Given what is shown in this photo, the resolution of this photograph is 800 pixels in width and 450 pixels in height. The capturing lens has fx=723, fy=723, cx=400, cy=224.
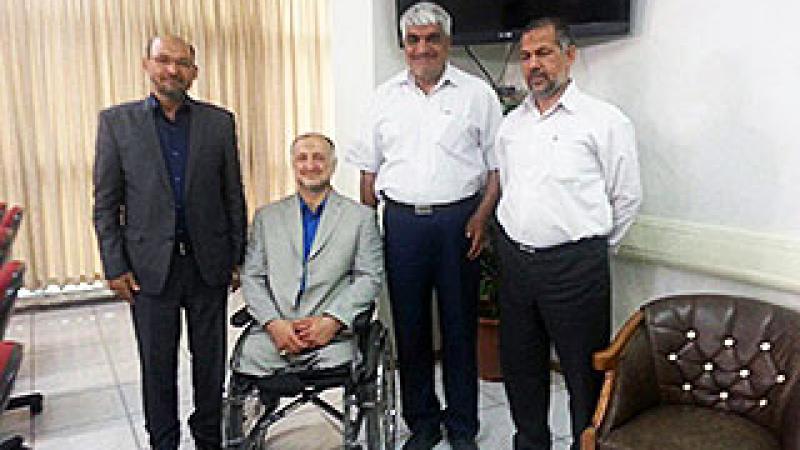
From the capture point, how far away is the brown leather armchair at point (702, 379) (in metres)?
2.19

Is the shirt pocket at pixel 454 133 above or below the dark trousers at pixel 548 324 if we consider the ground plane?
above

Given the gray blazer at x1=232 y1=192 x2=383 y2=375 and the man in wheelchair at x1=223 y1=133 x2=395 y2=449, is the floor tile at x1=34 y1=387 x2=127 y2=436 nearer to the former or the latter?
the man in wheelchair at x1=223 y1=133 x2=395 y2=449

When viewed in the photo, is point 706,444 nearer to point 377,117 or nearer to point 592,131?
point 592,131

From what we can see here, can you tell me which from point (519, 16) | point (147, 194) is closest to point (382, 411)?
point (147, 194)

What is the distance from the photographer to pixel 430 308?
9.57 ft

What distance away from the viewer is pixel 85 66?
483cm

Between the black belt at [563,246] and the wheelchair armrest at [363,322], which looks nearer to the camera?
the black belt at [563,246]

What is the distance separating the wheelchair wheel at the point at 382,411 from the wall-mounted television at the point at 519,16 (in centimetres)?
160

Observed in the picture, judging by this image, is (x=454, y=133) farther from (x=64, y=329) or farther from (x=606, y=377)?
(x=64, y=329)

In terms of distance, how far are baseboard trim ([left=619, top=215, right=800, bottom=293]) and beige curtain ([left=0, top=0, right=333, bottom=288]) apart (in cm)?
311

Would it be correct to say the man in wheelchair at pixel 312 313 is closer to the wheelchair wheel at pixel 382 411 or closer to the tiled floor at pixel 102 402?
the wheelchair wheel at pixel 382 411

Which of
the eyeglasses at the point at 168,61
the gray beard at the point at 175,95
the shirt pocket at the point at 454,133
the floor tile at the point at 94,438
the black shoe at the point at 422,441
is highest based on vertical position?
the eyeglasses at the point at 168,61

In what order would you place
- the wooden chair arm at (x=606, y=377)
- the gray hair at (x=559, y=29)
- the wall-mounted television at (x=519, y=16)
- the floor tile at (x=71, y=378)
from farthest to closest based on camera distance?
the floor tile at (x=71, y=378) < the wall-mounted television at (x=519, y=16) < the gray hair at (x=559, y=29) < the wooden chair arm at (x=606, y=377)

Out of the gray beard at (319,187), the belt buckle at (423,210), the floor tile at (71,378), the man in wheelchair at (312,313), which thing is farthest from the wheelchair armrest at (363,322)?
the floor tile at (71,378)
